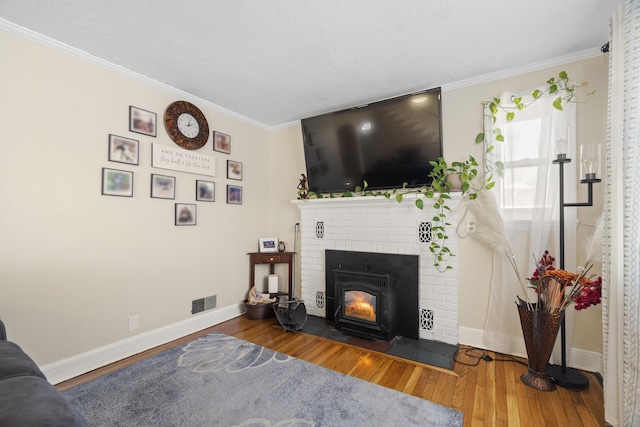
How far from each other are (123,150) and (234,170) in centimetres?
112

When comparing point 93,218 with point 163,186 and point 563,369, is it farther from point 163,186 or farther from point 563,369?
point 563,369

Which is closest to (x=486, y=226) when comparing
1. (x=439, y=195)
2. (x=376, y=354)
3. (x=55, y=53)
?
(x=439, y=195)

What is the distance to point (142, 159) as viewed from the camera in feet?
8.00

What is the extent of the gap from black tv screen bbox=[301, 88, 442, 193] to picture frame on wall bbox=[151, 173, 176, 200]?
138cm

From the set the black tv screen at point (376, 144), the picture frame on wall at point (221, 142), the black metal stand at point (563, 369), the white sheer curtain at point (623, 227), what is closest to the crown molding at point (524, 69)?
the black tv screen at point (376, 144)

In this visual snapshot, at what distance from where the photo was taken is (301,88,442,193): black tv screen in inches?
97.4

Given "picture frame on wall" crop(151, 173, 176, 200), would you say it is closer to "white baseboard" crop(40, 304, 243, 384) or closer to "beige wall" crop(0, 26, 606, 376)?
"beige wall" crop(0, 26, 606, 376)

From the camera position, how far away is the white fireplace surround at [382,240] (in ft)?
8.30

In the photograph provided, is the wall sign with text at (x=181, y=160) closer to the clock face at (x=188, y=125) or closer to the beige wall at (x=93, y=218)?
the beige wall at (x=93, y=218)

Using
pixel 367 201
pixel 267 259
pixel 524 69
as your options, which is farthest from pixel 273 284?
pixel 524 69

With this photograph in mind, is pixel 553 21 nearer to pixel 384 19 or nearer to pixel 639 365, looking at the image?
pixel 384 19

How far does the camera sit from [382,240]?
2811 millimetres

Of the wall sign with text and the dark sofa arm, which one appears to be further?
the wall sign with text

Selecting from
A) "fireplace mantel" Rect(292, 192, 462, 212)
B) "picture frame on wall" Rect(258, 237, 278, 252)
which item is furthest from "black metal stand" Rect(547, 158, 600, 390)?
"picture frame on wall" Rect(258, 237, 278, 252)
